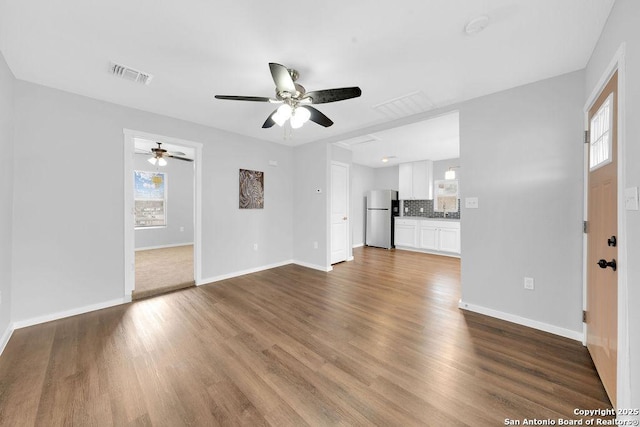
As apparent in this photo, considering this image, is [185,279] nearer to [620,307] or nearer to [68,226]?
[68,226]

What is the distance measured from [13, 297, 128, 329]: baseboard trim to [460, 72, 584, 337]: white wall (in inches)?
169

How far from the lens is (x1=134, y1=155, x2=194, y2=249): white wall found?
6.63 meters

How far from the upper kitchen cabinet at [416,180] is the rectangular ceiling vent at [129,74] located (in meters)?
6.05

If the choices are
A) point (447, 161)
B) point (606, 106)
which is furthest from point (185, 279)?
point (447, 161)

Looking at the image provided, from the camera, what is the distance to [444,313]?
2.71 m

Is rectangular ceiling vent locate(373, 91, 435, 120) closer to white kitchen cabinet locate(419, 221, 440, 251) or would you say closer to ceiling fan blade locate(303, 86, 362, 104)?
ceiling fan blade locate(303, 86, 362, 104)

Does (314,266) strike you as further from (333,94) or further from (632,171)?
(632,171)

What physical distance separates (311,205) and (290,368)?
10.7ft

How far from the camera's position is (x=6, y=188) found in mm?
2207

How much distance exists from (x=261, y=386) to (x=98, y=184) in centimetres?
303

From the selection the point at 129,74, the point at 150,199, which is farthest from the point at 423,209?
the point at 150,199

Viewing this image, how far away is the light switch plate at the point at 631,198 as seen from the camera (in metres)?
1.18

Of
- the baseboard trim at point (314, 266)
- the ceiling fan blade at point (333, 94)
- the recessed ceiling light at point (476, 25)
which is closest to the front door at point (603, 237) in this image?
the recessed ceiling light at point (476, 25)

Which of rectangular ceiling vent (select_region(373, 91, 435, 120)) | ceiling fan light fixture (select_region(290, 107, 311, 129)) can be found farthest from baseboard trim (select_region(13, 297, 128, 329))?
rectangular ceiling vent (select_region(373, 91, 435, 120))
